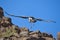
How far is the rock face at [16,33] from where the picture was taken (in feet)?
132

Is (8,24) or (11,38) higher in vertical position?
(8,24)

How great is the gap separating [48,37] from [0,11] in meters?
17.2

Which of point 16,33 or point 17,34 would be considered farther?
point 16,33

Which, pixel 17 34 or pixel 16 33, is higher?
pixel 16 33

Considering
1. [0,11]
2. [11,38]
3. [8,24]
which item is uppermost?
[0,11]

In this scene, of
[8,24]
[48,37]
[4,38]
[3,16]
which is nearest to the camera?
[4,38]

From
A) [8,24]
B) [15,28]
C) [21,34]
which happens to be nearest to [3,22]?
[8,24]

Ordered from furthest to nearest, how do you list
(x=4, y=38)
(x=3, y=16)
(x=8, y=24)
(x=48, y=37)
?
(x=3, y=16) → (x=8, y=24) → (x=48, y=37) → (x=4, y=38)

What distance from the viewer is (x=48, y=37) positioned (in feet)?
143

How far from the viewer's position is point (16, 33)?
42.1 meters

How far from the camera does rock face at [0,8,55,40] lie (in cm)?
4038

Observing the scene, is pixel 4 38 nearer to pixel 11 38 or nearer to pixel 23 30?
pixel 11 38

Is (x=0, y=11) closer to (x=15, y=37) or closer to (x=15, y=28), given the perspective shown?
(x=15, y=28)

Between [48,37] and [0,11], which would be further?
[0,11]
